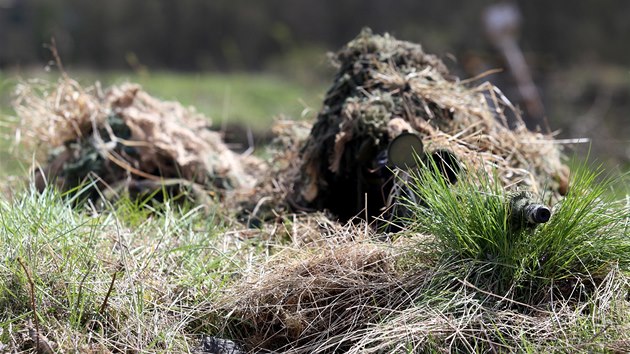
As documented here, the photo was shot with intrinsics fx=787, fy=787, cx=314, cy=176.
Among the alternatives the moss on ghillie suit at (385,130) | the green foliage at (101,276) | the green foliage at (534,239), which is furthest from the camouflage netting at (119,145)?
the green foliage at (534,239)

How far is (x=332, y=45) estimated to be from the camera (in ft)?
52.6

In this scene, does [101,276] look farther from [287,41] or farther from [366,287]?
[287,41]

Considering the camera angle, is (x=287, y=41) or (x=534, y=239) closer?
(x=534, y=239)

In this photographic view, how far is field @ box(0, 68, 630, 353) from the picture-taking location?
8.13ft

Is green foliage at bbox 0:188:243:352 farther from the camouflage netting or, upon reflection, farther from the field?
the camouflage netting

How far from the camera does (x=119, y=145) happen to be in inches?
179

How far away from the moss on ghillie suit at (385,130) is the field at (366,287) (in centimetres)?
65

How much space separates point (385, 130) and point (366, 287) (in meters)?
1.07

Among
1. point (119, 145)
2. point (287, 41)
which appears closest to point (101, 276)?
point (119, 145)

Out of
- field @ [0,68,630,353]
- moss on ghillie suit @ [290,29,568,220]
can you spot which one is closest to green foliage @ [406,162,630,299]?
field @ [0,68,630,353]

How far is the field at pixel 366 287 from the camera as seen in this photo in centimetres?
248

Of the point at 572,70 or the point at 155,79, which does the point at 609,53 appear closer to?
the point at 572,70

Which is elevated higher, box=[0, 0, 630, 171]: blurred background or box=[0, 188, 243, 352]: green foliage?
box=[0, 188, 243, 352]: green foliage

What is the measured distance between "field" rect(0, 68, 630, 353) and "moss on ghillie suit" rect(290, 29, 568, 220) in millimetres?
654
